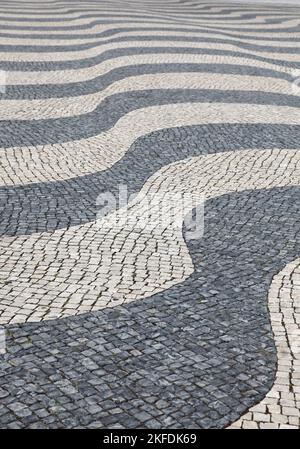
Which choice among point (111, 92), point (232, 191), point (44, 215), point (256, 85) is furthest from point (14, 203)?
point (256, 85)

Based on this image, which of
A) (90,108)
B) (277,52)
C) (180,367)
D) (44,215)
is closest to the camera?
(180,367)

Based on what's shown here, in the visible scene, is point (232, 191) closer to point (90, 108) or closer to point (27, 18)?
point (90, 108)

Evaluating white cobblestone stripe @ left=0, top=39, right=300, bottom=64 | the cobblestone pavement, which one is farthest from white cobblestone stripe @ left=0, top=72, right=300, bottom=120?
white cobblestone stripe @ left=0, top=39, right=300, bottom=64

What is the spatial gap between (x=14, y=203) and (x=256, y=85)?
710 centimetres

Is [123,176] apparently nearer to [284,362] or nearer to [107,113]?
[107,113]

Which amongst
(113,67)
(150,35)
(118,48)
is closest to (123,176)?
(113,67)

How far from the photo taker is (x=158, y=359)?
5098mm

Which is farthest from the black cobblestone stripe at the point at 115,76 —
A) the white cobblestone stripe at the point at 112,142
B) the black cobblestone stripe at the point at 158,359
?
the black cobblestone stripe at the point at 158,359

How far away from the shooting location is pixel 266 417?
4.54 m

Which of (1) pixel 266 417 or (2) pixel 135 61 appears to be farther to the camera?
(2) pixel 135 61

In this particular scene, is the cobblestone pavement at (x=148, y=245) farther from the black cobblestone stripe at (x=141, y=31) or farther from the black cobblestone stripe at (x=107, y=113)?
the black cobblestone stripe at (x=141, y=31)

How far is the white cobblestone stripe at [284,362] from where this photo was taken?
4.51 meters

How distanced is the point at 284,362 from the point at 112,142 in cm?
559

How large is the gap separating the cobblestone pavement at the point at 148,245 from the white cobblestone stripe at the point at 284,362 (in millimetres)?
12
